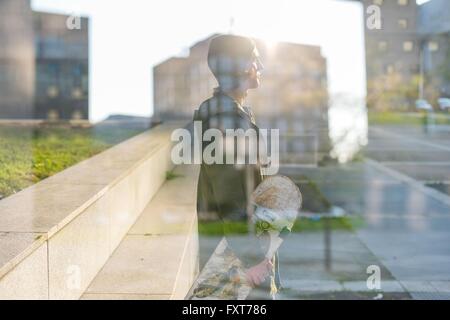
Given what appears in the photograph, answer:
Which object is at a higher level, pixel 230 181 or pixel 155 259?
pixel 230 181

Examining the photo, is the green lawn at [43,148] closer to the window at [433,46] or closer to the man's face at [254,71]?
the man's face at [254,71]

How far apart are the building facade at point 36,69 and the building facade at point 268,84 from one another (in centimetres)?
258

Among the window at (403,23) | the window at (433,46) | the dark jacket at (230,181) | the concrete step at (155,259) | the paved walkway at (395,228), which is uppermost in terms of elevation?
the window at (433,46)

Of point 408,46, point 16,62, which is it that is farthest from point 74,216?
point 16,62

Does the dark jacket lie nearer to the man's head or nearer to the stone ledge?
the man's head

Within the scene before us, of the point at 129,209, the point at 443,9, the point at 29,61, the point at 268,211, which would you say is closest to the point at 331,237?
the point at 129,209

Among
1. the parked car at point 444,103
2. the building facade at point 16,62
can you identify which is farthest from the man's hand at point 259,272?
the building facade at point 16,62

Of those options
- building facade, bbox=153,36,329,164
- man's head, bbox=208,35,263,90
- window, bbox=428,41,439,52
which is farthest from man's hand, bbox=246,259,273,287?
window, bbox=428,41,439,52

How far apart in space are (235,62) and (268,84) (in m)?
1.70

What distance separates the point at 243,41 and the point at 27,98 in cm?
845

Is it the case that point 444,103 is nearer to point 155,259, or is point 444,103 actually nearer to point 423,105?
point 423,105

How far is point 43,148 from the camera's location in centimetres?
555

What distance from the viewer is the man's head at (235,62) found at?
2.07 meters

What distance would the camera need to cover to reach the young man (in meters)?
1.99
